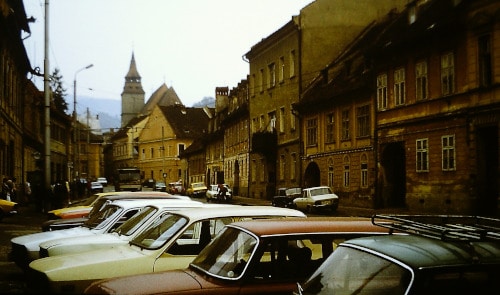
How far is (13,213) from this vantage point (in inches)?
986

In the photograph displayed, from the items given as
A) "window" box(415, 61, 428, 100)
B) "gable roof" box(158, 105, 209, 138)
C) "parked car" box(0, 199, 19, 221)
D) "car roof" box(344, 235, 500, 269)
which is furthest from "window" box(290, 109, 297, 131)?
"gable roof" box(158, 105, 209, 138)

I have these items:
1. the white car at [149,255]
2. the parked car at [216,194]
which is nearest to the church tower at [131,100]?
the parked car at [216,194]

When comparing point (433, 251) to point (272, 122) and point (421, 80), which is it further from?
point (272, 122)

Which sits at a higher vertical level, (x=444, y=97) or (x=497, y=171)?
(x=444, y=97)

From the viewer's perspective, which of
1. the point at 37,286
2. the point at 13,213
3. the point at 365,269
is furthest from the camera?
the point at 13,213

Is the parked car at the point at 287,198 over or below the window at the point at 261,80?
below

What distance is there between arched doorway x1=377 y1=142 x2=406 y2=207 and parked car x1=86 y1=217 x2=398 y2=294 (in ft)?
89.9

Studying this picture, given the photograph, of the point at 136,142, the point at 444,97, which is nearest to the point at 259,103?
the point at 444,97

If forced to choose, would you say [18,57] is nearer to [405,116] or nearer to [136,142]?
[405,116]

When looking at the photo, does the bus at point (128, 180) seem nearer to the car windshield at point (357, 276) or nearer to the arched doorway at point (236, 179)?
the arched doorway at point (236, 179)

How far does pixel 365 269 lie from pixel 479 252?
81 centimetres

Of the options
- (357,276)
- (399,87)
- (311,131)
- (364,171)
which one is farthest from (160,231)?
(311,131)

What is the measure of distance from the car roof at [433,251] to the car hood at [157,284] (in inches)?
66.8

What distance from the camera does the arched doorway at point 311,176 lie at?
42844mm
